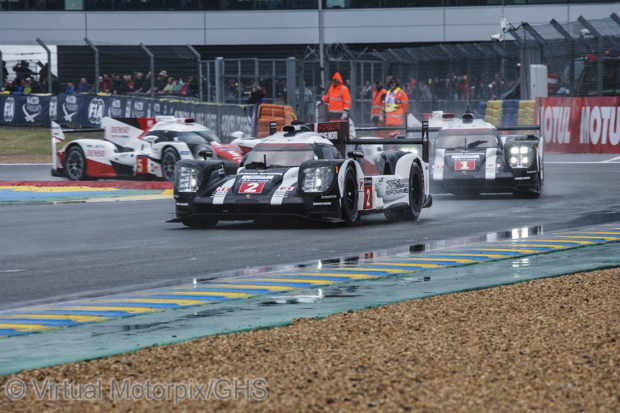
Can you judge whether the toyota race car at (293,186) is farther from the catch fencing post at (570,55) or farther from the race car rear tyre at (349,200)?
the catch fencing post at (570,55)

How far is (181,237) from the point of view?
11070mm

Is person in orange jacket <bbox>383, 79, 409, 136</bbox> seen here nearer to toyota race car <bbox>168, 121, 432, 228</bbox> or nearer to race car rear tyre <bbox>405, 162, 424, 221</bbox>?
race car rear tyre <bbox>405, 162, 424, 221</bbox>

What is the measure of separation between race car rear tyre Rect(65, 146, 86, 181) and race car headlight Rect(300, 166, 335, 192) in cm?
985

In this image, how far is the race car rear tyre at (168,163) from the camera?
18969 mm

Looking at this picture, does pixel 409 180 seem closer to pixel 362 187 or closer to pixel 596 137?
pixel 362 187

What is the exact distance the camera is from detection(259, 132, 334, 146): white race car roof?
41.2 ft

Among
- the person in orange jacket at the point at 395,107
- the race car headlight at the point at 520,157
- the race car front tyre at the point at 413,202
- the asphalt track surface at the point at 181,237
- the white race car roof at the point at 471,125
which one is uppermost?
the person in orange jacket at the point at 395,107

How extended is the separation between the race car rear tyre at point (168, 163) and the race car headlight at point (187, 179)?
22.9 feet

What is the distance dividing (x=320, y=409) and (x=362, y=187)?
821 centimetres

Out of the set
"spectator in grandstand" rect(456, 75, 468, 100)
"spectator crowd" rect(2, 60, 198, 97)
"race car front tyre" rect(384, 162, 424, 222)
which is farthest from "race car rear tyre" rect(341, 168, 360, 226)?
"spectator crowd" rect(2, 60, 198, 97)

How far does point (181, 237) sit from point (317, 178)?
1.72m

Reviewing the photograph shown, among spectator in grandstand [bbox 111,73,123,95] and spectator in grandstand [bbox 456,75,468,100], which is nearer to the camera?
spectator in grandstand [bbox 456,75,468,100]

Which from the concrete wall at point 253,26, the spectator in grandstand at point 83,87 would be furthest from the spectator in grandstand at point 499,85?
the spectator in grandstand at point 83,87

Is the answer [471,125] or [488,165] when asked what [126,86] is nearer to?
[471,125]
